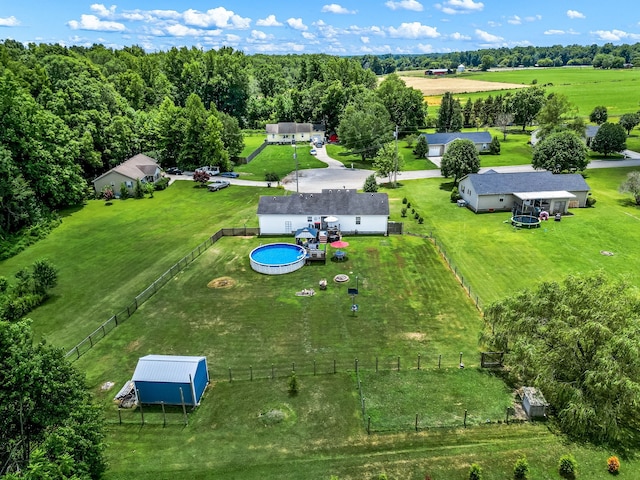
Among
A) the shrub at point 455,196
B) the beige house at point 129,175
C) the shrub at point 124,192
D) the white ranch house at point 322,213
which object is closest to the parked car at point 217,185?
the beige house at point 129,175

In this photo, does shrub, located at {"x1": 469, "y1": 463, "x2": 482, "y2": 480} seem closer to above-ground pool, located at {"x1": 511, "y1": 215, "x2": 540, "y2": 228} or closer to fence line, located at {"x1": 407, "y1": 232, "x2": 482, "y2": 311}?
fence line, located at {"x1": 407, "y1": 232, "x2": 482, "y2": 311}

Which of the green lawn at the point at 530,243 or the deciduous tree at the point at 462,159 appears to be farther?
the deciduous tree at the point at 462,159

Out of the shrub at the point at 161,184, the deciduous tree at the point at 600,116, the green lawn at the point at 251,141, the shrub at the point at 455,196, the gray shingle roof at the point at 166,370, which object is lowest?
the gray shingle roof at the point at 166,370

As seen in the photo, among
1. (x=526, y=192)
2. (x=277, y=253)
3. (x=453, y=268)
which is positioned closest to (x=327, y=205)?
(x=277, y=253)

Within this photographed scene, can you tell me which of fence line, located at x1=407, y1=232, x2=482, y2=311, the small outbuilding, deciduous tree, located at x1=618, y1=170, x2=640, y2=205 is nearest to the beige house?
fence line, located at x1=407, y1=232, x2=482, y2=311

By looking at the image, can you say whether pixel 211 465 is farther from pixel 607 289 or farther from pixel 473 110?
pixel 473 110

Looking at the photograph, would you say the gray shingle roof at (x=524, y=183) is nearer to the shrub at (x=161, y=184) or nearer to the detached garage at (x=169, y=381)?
the detached garage at (x=169, y=381)
